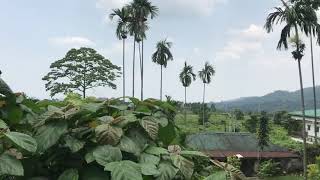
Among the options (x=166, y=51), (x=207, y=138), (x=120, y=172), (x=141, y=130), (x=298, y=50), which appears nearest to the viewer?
(x=120, y=172)

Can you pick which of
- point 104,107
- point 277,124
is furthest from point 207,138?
point 104,107

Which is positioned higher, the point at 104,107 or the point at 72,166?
the point at 104,107

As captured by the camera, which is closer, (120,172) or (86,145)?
(120,172)

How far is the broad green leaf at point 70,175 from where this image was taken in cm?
147

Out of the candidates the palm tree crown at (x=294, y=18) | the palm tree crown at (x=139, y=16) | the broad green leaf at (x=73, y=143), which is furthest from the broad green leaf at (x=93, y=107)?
the palm tree crown at (x=139, y=16)

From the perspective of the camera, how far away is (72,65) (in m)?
42.7

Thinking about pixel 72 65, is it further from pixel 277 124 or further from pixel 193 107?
pixel 193 107

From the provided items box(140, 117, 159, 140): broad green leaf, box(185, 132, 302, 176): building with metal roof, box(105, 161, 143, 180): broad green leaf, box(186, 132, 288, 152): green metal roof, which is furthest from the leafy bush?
box(105, 161, 143, 180): broad green leaf

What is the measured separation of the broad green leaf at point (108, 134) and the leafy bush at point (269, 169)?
33.0 meters

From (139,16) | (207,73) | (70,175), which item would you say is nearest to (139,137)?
(70,175)

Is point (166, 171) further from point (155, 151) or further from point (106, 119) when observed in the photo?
point (106, 119)

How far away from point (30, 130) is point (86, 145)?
262mm

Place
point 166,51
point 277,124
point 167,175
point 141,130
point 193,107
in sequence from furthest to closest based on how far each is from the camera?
point 193,107, point 277,124, point 166,51, point 141,130, point 167,175

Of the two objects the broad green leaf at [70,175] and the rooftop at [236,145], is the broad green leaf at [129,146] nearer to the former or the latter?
the broad green leaf at [70,175]
